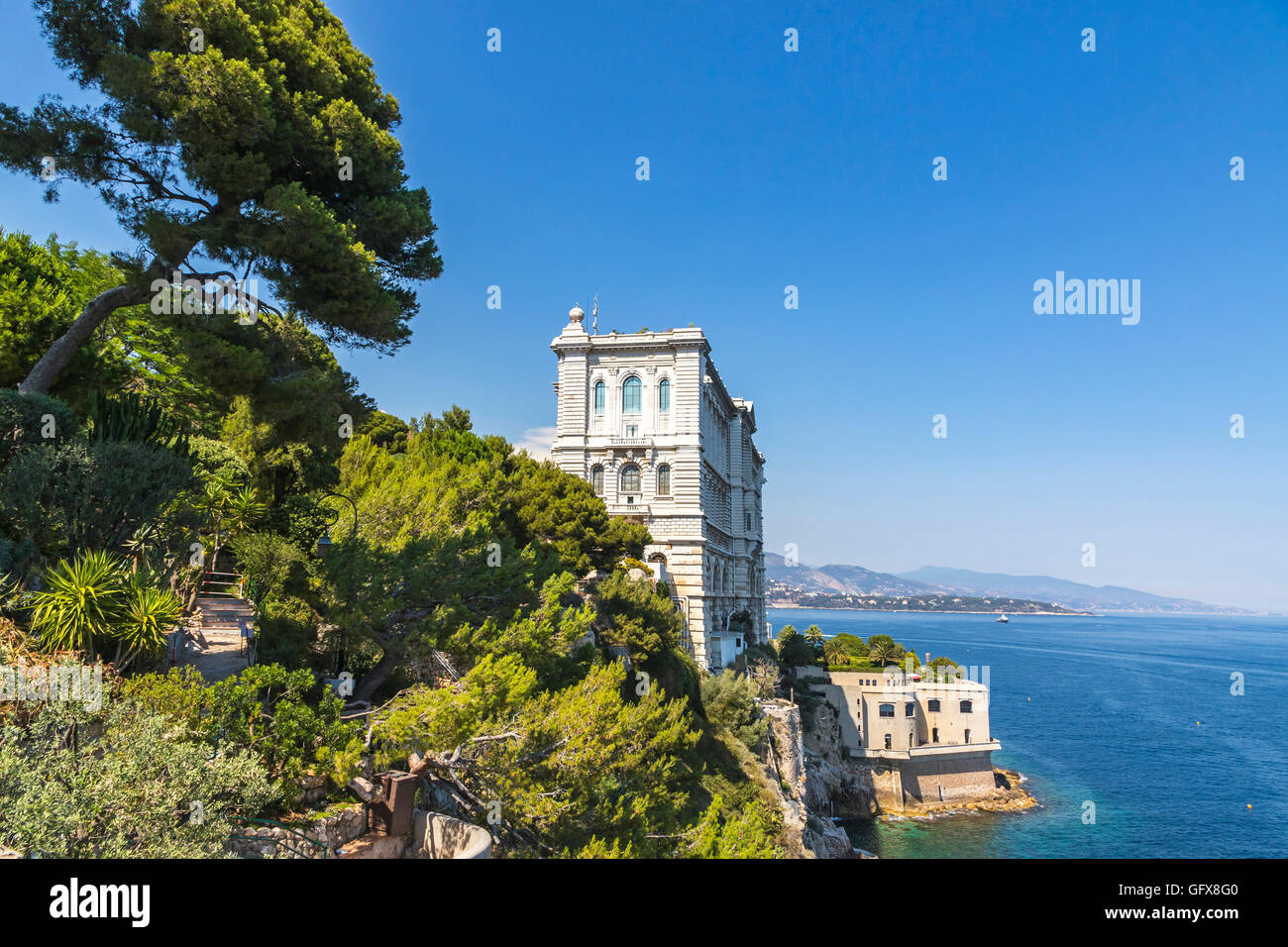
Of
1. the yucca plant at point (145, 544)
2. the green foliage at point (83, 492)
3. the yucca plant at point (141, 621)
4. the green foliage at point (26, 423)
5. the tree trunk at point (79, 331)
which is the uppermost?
the tree trunk at point (79, 331)

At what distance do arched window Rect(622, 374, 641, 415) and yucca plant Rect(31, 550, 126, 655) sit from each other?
34516 millimetres

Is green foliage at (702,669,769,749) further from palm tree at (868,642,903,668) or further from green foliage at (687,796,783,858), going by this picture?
palm tree at (868,642,903,668)

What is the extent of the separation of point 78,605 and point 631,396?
35530mm

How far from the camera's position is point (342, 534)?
20250 millimetres

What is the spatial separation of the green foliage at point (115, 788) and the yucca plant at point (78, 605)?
1.52m

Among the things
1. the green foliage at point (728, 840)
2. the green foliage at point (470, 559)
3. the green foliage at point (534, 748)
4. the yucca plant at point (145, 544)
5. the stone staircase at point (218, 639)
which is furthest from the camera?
the green foliage at point (470, 559)

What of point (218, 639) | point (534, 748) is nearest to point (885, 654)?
point (534, 748)

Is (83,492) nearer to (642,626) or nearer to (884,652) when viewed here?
(642,626)

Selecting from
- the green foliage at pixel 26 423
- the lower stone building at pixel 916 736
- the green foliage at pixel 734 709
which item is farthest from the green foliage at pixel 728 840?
the lower stone building at pixel 916 736

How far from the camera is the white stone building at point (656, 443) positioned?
42.2 m

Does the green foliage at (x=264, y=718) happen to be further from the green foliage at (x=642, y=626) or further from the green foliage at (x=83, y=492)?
the green foliage at (x=642, y=626)

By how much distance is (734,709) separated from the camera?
121 feet
